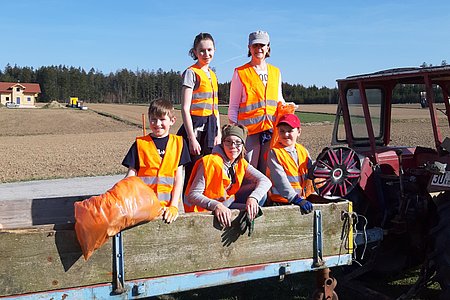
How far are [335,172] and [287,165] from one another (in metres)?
0.43

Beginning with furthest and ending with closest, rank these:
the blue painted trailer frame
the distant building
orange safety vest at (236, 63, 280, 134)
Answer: the distant building
orange safety vest at (236, 63, 280, 134)
the blue painted trailer frame

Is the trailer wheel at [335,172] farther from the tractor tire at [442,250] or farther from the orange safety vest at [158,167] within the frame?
the orange safety vest at [158,167]

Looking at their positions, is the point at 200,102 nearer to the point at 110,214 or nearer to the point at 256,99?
the point at 256,99

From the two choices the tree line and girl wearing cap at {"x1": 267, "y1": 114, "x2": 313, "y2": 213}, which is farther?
the tree line

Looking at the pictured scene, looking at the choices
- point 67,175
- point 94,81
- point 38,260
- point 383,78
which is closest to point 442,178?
point 383,78

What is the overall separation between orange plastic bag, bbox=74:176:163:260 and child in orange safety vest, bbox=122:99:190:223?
757 mm

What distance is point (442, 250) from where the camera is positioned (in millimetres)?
4039

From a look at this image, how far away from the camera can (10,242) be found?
2590mm

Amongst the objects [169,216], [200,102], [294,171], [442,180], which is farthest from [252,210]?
[442,180]

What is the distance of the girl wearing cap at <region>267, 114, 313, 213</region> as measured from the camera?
396 centimetres

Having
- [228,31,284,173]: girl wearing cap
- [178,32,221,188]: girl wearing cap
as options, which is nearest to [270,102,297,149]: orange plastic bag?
[228,31,284,173]: girl wearing cap

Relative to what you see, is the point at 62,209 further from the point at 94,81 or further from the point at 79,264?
the point at 94,81

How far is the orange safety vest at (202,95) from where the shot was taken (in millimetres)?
4594

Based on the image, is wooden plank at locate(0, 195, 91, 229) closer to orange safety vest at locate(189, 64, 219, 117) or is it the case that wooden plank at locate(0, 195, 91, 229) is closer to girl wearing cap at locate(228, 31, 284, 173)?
orange safety vest at locate(189, 64, 219, 117)
